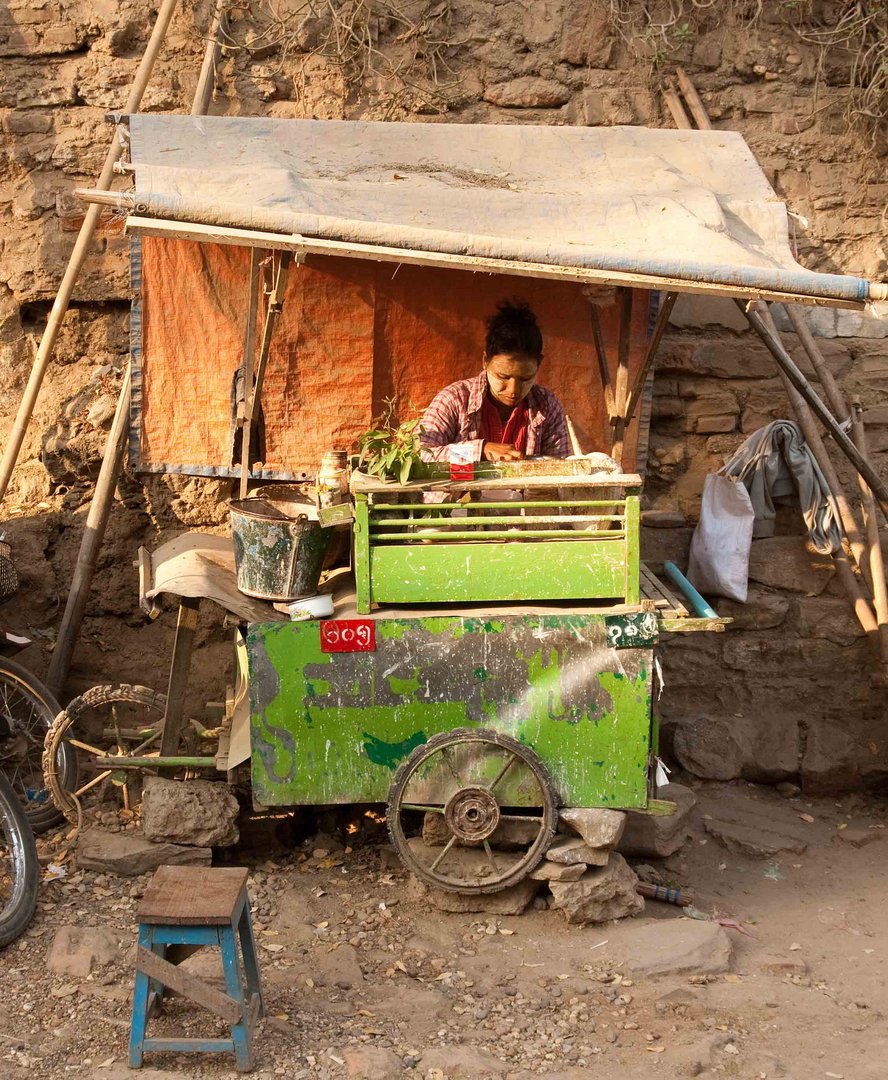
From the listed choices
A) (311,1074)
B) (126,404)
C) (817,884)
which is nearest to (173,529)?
(126,404)

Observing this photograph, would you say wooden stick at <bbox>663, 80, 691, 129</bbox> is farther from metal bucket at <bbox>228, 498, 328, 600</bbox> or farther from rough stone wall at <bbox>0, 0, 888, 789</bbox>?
metal bucket at <bbox>228, 498, 328, 600</bbox>

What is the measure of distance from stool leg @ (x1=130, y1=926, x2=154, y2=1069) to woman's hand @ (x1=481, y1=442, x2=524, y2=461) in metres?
2.20

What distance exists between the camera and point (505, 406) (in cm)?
475

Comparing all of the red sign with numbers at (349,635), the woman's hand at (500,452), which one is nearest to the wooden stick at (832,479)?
the woman's hand at (500,452)

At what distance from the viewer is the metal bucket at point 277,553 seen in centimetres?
389

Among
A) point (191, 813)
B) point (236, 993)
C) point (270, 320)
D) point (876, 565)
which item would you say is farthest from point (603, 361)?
point (236, 993)

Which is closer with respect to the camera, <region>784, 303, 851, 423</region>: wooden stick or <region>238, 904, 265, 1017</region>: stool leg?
<region>238, 904, 265, 1017</region>: stool leg

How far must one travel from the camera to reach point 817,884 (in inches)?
183

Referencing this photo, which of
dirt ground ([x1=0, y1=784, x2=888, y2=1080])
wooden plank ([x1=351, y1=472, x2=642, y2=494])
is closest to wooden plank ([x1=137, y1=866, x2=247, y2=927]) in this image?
dirt ground ([x1=0, y1=784, x2=888, y2=1080])

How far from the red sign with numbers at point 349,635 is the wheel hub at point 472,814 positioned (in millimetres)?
599

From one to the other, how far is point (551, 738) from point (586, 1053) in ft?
3.36

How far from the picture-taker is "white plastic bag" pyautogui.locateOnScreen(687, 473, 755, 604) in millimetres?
5172

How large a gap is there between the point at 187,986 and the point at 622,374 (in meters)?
2.89

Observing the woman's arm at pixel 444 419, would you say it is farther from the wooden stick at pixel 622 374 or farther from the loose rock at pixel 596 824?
the loose rock at pixel 596 824
